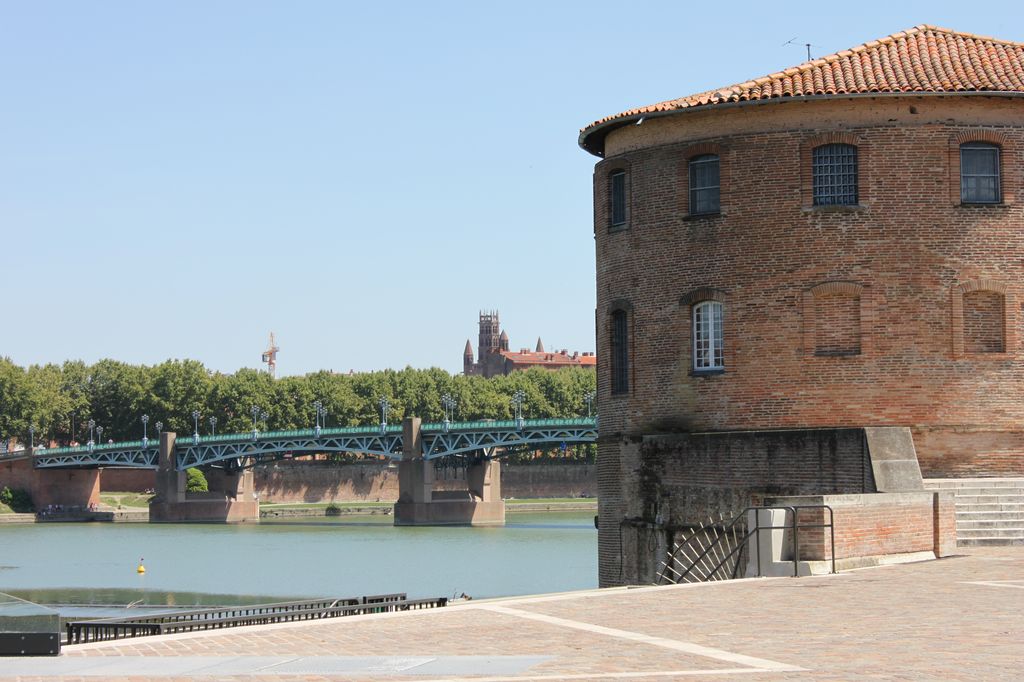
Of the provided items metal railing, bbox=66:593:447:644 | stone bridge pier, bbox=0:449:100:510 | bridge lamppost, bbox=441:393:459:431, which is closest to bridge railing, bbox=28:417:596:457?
stone bridge pier, bbox=0:449:100:510

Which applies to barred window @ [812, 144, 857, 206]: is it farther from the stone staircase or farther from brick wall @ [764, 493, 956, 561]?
brick wall @ [764, 493, 956, 561]

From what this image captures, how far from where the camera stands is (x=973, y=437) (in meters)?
26.4

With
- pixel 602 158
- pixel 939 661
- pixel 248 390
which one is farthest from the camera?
pixel 248 390

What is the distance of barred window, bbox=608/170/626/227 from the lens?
29594 mm

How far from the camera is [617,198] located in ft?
97.9

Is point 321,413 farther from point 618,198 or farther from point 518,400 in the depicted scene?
point 618,198

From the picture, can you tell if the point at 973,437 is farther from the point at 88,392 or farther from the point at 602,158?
the point at 88,392

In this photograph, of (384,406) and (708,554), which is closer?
(708,554)

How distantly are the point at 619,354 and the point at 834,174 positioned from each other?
5.18 metres

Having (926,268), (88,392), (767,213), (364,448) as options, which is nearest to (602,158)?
(767,213)

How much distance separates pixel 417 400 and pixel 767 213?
118651 millimetres

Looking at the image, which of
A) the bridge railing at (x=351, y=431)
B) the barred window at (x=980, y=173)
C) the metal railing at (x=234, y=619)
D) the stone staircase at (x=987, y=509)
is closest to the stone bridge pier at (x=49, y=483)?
the bridge railing at (x=351, y=431)

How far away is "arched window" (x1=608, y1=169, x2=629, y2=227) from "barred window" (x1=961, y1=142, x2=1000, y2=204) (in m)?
5.86

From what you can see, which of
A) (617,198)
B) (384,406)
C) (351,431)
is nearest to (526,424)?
(351,431)
